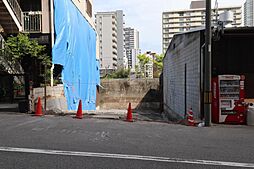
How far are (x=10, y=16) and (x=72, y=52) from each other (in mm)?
6111

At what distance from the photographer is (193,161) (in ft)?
22.5

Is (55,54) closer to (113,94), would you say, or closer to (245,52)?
(245,52)

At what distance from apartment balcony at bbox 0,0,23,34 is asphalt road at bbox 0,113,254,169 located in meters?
10.8

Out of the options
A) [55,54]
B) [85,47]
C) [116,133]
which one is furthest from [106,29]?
[116,133]

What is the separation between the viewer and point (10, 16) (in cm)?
2111

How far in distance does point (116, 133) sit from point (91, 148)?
2631 millimetres

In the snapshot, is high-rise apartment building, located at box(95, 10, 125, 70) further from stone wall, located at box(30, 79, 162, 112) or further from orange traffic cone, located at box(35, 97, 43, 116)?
orange traffic cone, located at box(35, 97, 43, 116)

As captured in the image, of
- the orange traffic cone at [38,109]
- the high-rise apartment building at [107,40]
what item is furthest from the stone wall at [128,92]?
the high-rise apartment building at [107,40]

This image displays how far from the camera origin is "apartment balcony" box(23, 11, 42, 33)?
22484 mm

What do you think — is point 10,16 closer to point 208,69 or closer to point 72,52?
point 72,52

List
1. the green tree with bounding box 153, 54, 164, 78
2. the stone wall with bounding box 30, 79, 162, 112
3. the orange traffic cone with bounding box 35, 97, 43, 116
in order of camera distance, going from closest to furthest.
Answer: the orange traffic cone with bounding box 35, 97, 43, 116 → the stone wall with bounding box 30, 79, 162, 112 → the green tree with bounding box 153, 54, 164, 78

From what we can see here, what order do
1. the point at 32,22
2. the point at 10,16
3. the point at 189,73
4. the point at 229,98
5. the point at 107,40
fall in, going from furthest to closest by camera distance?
the point at 107,40 < the point at 32,22 < the point at 10,16 < the point at 189,73 < the point at 229,98

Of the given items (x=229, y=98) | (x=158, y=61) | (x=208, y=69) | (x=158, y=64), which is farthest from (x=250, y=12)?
(x=158, y=61)

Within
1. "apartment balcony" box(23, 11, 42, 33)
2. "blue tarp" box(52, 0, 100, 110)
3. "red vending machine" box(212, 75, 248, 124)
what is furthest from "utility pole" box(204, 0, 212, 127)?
"apartment balcony" box(23, 11, 42, 33)
